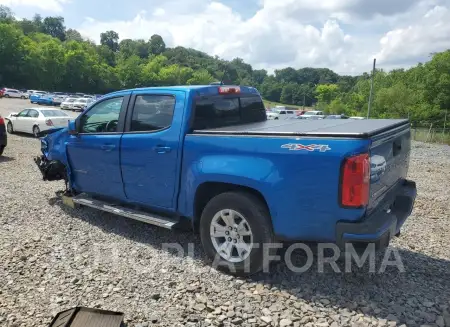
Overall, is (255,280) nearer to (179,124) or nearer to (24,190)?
(179,124)

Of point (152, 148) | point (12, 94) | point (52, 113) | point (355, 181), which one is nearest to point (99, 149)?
point (152, 148)

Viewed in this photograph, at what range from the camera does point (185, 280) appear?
152 inches

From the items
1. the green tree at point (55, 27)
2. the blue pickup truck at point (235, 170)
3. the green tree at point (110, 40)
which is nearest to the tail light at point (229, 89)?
the blue pickup truck at point (235, 170)

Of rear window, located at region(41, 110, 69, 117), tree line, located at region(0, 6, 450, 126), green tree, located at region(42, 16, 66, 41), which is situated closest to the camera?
rear window, located at region(41, 110, 69, 117)

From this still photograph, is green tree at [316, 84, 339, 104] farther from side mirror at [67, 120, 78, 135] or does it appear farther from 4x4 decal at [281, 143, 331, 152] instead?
4x4 decal at [281, 143, 331, 152]

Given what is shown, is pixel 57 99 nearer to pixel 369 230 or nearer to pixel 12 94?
pixel 12 94

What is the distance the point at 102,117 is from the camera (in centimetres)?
523

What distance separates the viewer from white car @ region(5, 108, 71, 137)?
15.8 m

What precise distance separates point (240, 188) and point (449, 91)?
55.0 m

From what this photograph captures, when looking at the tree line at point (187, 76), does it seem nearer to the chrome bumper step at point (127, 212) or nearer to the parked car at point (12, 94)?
the chrome bumper step at point (127, 212)

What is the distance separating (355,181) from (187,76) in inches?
5064

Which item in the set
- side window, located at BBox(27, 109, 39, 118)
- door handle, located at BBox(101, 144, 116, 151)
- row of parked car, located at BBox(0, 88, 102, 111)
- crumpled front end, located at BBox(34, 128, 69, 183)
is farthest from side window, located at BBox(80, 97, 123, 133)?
row of parked car, located at BBox(0, 88, 102, 111)

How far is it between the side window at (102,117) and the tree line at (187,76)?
5.03 feet

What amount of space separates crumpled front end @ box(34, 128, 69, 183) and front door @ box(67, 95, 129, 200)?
229 mm
